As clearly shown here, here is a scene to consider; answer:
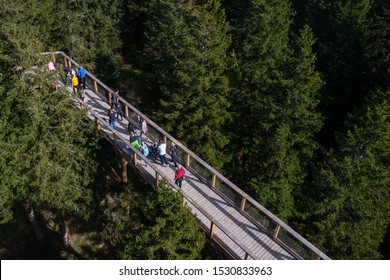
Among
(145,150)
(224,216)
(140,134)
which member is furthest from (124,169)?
(224,216)

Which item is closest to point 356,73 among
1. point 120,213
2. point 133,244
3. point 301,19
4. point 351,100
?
point 351,100

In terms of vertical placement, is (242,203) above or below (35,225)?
above

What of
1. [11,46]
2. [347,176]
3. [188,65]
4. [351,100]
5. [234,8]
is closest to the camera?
[11,46]

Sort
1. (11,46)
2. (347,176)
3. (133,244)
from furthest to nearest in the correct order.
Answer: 1. (347,176)
2. (11,46)
3. (133,244)

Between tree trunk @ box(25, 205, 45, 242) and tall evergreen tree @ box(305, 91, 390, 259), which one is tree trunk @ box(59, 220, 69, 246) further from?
tall evergreen tree @ box(305, 91, 390, 259)

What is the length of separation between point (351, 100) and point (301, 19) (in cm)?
1082

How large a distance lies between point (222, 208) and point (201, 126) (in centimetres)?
681

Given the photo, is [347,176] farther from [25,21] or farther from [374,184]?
[25,21]

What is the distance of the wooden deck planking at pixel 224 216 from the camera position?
587 inches

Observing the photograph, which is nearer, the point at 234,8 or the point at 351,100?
the point at 351,100

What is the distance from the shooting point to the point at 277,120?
2084 centimetres

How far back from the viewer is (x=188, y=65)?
2070cm

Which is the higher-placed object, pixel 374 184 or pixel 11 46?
pixel 11 46

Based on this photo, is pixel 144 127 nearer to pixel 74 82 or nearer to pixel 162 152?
pixel 162 152
